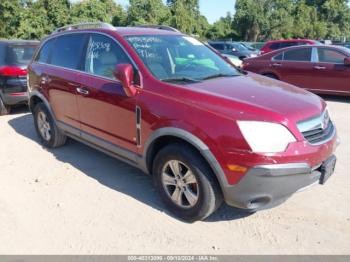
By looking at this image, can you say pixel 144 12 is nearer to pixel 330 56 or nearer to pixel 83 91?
pixel 330 56

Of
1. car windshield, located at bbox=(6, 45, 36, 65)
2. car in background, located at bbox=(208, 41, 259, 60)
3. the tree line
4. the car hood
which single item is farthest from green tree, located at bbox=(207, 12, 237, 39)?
the car hood

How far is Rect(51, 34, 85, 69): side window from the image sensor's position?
470 cm

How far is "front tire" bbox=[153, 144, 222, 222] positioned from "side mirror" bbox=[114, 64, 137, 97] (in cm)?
71

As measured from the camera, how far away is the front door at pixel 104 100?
3.85 m

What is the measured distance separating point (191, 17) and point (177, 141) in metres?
44.6

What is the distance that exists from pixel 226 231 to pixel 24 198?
7.43ft

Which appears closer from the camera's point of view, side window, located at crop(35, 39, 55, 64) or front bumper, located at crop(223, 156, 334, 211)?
front bumper, located at crop(223, 156, 334, 211)

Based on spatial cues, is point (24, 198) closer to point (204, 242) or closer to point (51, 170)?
point (51, 170)

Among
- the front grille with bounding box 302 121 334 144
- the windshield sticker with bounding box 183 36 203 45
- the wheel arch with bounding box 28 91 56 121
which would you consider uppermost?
the windshield sticker with bounding box 183 36 203 45

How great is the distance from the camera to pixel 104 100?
4.07 meters

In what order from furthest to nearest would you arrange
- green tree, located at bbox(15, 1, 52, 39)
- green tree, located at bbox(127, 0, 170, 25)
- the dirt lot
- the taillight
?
green tree, located at bbox(127, 0, 170, 25)
green tree, located at bbox(15, 1, 52, 39)
the taillight
the dirt lot

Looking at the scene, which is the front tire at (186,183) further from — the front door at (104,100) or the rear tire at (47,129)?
the rear tire at (47,129)

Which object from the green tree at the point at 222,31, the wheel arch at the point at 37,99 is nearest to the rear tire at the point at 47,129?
the wheel arch at the point at 37,99

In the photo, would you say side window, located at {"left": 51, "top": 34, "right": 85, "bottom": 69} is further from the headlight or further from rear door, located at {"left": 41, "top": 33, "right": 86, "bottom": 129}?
the headlight
